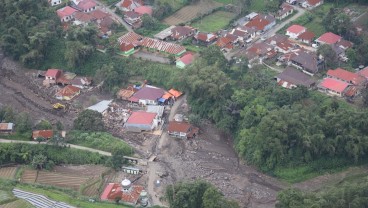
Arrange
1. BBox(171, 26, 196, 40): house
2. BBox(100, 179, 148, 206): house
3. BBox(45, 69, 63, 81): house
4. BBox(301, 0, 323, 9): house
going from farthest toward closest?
BBox(301, 0, 323, 9): house
BBox(171, 26, 196, 40): house
BBox(45, 69, 63, 81): house
BBox(100, 179, 148, 206): house

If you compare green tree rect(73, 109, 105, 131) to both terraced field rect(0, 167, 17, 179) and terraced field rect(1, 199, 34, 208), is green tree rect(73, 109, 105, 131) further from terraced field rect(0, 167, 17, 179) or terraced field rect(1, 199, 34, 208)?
terraced field rect(1, 199, 34, 208)

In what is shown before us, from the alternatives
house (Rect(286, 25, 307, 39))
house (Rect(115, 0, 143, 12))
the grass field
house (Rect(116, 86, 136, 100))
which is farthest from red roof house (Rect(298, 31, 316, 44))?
house (Rect(115, 0, 143, 12))

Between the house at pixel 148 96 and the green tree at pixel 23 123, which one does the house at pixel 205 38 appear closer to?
the house at pixel 148 96

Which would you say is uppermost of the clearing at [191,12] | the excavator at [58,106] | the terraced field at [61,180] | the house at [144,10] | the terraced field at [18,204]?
the terraced field at [18,204]

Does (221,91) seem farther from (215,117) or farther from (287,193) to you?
(287,193)

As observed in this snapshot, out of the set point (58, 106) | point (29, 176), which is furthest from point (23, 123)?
point (29, 176)

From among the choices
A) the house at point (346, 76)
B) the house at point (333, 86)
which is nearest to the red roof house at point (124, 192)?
the house at point (333, 86)

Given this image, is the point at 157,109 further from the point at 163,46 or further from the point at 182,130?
the point at 163,46
